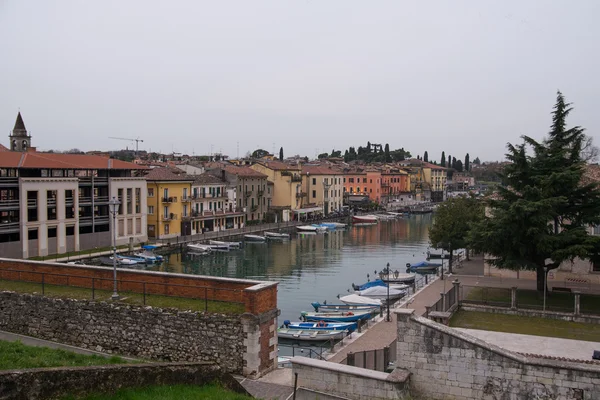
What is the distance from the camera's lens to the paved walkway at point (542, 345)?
16.5 m

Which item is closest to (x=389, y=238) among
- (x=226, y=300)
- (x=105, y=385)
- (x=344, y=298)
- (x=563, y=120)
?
(x=344, y=298)

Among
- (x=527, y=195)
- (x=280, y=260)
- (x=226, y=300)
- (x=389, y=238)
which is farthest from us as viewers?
(x=389, y=238)

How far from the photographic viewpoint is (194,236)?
2376 inches

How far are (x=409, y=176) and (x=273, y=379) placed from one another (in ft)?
395

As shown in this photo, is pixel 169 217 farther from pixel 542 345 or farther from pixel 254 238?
pixel 542 345

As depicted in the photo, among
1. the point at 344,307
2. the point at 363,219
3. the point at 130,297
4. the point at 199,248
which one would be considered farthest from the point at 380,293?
the point at 363,219

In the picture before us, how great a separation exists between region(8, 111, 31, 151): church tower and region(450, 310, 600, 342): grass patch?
47790 millimetres

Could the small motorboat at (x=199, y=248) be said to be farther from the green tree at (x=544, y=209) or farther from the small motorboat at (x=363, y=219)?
the small motorboat at (x=363, y=219)

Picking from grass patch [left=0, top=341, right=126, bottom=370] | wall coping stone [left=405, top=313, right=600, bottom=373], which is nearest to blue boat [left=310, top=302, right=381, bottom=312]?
wall coping stone [left=405, top=313, right=600, bottom=373]

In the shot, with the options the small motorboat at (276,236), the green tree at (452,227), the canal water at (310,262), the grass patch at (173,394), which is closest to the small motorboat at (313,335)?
the canal water at (310,262)

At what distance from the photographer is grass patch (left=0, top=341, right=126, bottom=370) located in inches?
443

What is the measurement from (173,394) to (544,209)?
67.4 feet

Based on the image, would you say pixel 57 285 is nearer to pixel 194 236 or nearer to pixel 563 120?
pixel 563 120

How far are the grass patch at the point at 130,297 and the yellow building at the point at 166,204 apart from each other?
Answer: 39.6m
